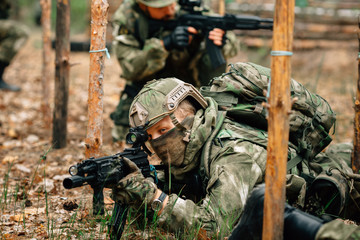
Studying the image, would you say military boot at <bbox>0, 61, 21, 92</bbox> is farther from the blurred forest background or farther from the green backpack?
the green backpack

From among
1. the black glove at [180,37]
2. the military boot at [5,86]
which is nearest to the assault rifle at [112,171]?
the black glove at [180,37]

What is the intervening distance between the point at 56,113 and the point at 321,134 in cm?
328

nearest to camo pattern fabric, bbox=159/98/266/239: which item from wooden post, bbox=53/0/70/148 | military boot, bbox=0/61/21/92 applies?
wooden post, bbox=53/0/70/148

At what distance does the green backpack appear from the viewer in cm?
316

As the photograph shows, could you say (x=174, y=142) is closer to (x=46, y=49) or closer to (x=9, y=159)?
(x=9, y=159)

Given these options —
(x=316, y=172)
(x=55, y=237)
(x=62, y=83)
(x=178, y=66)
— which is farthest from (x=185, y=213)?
(x=178, y=66)

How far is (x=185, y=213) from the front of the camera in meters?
2.65

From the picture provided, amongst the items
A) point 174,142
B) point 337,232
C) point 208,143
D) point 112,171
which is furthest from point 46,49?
point 337,232

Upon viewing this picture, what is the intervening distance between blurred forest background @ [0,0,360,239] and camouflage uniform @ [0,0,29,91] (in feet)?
2.17

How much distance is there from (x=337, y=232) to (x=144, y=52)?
13.7ft

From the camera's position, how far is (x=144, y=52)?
5.61 m

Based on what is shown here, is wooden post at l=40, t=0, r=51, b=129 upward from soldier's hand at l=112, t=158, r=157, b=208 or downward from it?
upward

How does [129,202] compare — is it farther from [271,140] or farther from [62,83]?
[62,83]

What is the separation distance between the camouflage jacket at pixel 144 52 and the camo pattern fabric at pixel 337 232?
406 cm
